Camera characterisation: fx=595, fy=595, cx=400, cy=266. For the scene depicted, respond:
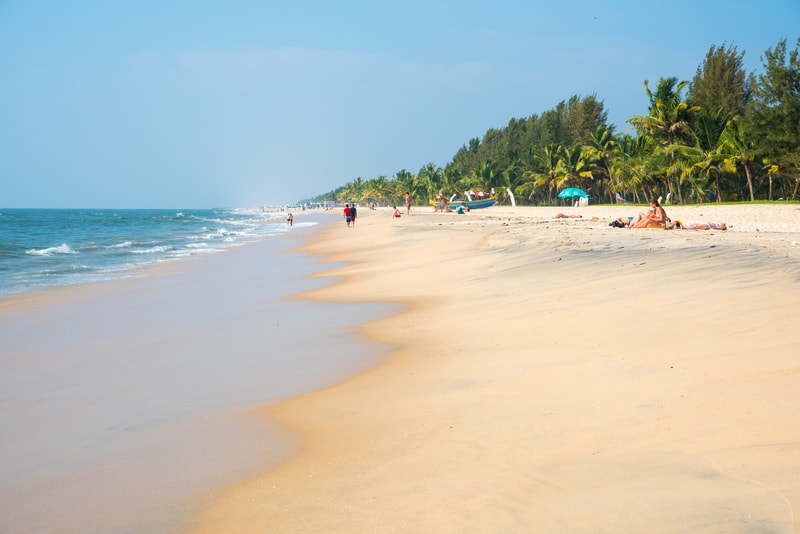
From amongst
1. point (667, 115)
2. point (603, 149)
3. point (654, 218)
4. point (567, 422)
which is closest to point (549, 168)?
point (603, 149)

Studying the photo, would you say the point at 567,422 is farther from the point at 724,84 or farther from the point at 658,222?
the point at 724,84

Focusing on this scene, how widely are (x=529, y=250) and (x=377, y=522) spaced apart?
444 inches

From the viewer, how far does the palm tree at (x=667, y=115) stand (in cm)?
4275

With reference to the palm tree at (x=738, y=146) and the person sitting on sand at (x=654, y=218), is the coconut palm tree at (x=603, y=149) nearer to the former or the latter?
the palm tree at (x=738, y=146)

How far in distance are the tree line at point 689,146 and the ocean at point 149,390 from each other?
34.0 meters

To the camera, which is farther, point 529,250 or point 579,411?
point 529,250

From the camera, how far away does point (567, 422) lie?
3984 millimetres

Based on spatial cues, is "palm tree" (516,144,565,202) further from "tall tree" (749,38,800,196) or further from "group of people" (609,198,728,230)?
"group of people" (609,198,728,230)

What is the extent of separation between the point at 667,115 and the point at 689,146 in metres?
2.75

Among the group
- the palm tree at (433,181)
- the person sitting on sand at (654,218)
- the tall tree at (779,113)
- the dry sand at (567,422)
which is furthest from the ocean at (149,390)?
the palm tree at (433,181)

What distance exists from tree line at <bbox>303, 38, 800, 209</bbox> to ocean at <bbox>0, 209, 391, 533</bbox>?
1339 inches

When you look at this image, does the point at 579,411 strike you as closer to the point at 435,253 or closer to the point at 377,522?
the point at 377,522

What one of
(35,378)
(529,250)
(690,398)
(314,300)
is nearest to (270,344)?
(35,378)

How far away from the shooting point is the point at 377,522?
296 centimetres
